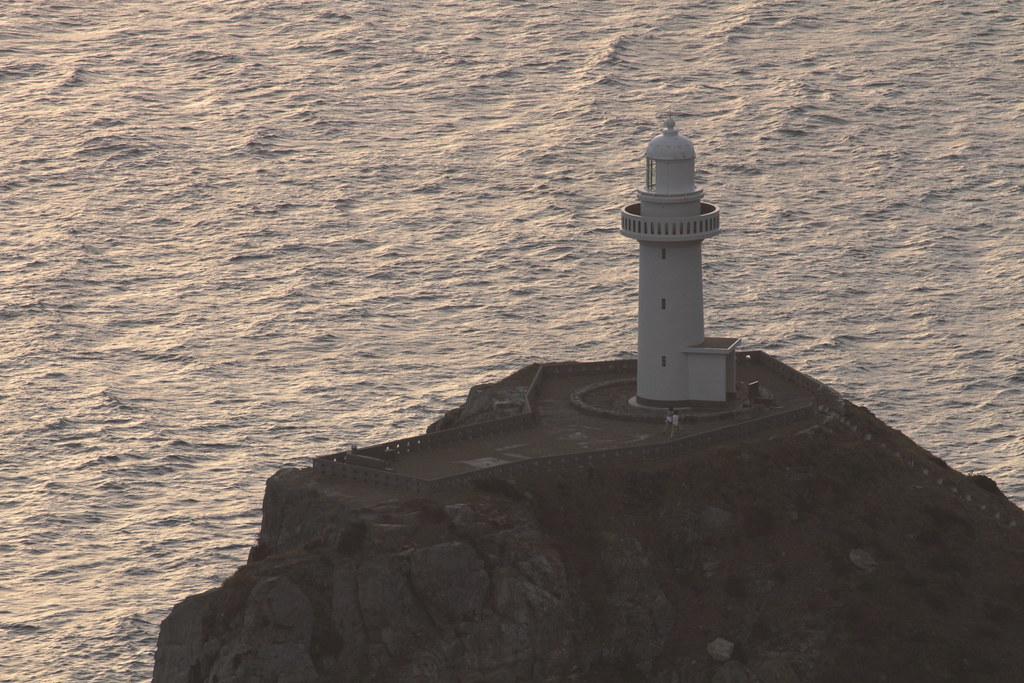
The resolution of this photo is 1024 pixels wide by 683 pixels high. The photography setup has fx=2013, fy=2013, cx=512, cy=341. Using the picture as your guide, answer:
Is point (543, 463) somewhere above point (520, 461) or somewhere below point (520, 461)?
below

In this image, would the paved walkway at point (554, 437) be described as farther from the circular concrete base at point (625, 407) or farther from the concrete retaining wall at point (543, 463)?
the concrete retaining wall at point (543, 463)

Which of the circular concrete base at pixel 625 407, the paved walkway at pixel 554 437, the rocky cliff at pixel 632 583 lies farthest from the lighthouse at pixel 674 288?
the rocky cliff at pixel 632 583

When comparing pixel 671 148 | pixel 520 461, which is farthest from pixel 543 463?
pixel 671 148

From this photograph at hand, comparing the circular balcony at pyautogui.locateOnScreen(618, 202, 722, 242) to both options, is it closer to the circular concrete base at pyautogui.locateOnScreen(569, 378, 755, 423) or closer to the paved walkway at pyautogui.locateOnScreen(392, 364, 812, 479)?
the circular concrete base at pyautogui.locateOnScreen(569, 378, 755, 423)

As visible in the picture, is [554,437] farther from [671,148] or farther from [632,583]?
[671,148]

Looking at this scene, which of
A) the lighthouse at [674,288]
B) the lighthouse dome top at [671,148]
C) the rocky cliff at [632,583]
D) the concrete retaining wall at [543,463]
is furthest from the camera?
the lighthouse at [674,288]

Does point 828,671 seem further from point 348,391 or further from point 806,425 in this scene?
point 348,391
